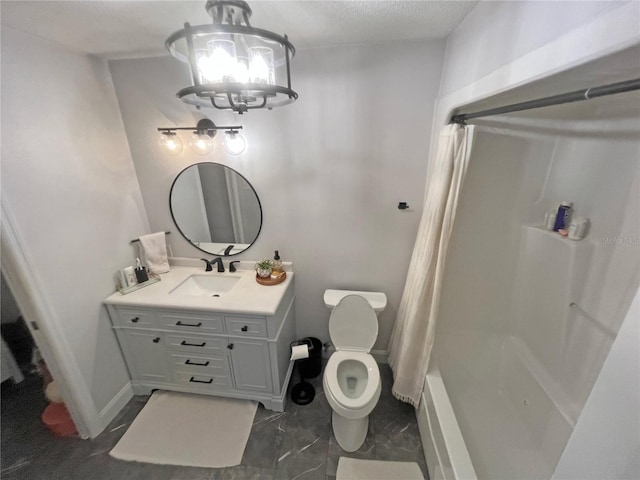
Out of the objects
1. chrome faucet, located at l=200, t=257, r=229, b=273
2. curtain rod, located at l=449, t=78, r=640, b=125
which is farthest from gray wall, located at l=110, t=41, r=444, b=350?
curtain rod, located at l=449, t=78, r=640, b=125

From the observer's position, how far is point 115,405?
198 cm

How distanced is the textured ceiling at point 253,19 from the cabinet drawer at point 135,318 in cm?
169

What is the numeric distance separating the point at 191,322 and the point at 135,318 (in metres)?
0.44

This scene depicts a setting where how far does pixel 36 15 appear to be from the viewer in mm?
1248

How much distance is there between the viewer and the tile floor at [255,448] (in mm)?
1630

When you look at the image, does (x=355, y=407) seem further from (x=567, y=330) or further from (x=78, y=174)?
(x=78, y=174)

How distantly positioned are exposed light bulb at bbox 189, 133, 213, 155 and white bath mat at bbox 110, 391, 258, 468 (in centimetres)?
195

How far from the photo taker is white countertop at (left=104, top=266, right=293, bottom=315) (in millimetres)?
1778

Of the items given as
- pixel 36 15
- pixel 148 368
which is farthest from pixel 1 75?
pixel 148 368

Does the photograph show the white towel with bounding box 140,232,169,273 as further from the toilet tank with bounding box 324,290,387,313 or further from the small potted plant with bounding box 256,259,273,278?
the toilet tank with bounding box 324,290,387,313

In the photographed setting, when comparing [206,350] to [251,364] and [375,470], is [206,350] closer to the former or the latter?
[251,364]

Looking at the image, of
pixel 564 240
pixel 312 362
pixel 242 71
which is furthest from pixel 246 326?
pixel 564 240

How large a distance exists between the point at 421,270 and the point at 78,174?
2.30 m

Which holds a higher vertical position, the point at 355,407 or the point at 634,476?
the point at 634,476
